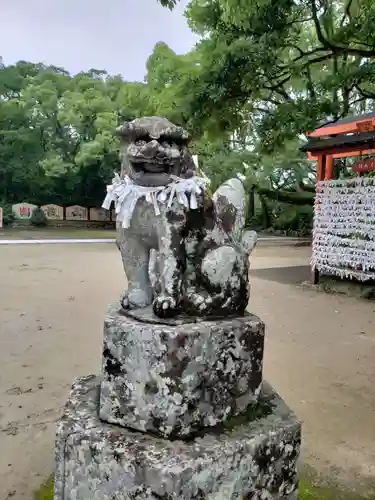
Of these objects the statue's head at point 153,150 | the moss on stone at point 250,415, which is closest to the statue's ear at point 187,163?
the statue's head at point 153,150

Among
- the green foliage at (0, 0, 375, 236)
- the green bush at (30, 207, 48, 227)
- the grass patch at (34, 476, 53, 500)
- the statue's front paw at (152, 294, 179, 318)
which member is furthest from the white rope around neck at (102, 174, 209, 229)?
the green bush at (30, 207, 48, 227)

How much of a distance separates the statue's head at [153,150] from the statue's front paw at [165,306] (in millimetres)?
350

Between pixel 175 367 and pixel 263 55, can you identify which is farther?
pixel 263 55

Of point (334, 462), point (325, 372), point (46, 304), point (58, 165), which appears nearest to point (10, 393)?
point (334, 462)

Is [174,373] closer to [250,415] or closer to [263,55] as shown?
[250,415]

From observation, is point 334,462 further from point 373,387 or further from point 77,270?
point 77,270

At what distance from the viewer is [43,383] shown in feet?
10.9

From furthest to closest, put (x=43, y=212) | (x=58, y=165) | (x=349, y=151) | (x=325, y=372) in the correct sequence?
1. (x=43, y=212)
2. (x=58, y=165)
3. (x=349, y=151)
4. (x=325, y=372)

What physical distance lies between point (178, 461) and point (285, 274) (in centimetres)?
805

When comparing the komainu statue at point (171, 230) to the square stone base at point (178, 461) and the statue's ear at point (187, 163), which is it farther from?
the square stone base at point (178, 461)

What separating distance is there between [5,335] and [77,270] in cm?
461

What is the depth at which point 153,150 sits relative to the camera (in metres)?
1.40

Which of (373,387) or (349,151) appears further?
(349,151)

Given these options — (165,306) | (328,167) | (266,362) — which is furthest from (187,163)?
(328,167)
